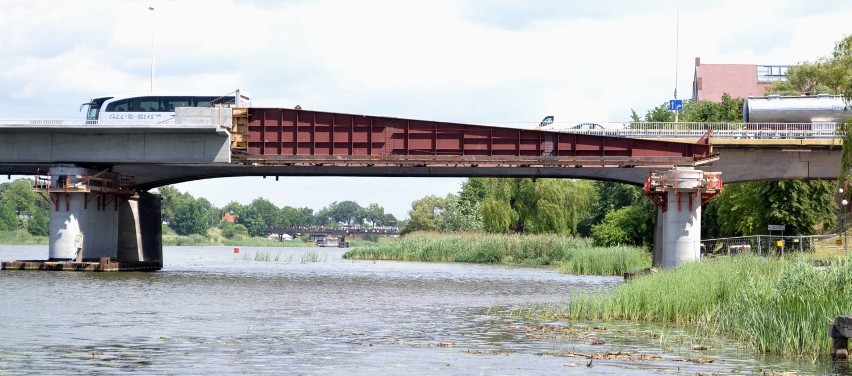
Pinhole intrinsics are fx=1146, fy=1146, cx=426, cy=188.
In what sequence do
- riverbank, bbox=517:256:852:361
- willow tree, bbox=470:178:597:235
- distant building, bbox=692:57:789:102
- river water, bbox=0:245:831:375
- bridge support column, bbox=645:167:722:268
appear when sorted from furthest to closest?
distant building, bbox=692:57:789:102, willow tree, bbox=470:178:597:235, bridge support column, bbox=645:167:722:268, riverbank, bbox=517:256:852:361, river water, bbox=0:245:831:375

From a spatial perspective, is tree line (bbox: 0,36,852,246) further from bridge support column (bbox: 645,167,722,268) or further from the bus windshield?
the bus windshield

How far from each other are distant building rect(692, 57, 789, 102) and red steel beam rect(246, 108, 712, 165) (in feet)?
296

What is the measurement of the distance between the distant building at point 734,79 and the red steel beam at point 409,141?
90267 mm

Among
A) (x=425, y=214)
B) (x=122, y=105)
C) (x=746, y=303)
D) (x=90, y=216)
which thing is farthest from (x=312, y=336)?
(x=425, y=214)

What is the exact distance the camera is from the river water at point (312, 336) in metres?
22.7

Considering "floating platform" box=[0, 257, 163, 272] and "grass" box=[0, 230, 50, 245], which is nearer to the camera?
"floating platform" box=[0, 257, 163, 272]

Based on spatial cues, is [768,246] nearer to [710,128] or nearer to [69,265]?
[710,128]

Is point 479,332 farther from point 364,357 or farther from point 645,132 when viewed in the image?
point 645,132

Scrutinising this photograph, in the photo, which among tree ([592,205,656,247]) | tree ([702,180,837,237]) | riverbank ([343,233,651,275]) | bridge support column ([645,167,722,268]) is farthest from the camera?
tree ([592,205,656,247])

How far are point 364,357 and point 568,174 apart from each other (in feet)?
131

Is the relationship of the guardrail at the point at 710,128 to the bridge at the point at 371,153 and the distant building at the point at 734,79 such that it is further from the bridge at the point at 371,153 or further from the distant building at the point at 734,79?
the distant building at the point at 734,79

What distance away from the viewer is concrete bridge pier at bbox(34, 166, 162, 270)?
62281 mm

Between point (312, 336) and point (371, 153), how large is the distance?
32863 mm

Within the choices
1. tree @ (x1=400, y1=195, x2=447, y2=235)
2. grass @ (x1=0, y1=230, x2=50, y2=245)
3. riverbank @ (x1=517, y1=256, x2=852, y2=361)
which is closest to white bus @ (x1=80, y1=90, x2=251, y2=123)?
riverbank @ (x1=517, y1=256, x2=852, y2=361)
